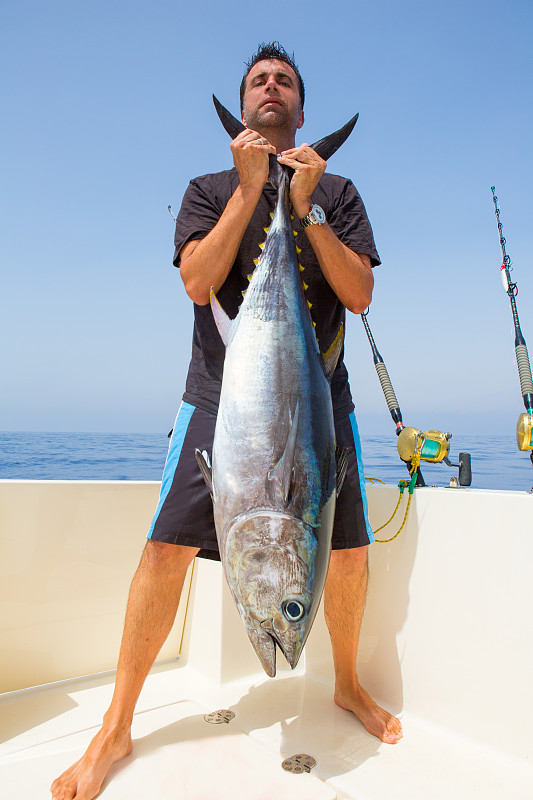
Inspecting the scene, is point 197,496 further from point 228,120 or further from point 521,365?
point 521,365

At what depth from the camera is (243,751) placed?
66.9 inches

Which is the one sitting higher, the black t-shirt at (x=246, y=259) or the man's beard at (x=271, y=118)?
the man's beard at (x=271, y=118)

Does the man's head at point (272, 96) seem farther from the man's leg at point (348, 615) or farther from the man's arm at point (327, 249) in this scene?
the man's leg at point (348, 615)

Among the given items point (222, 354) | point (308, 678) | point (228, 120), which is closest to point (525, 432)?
point (222, 354)

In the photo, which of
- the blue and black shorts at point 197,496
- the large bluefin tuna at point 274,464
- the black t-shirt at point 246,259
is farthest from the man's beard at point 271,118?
the blue and black shorts at point 197,496

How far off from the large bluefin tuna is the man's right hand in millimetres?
180

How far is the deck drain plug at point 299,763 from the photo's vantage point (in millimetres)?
1602

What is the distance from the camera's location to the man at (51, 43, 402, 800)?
1.57m

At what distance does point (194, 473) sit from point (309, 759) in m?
0.93

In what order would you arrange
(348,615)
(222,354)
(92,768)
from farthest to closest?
(348,615)
(222,354)
(92,768)

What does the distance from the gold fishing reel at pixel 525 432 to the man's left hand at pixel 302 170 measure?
1.11 metres

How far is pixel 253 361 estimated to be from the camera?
137cm

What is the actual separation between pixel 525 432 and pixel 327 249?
100 cm

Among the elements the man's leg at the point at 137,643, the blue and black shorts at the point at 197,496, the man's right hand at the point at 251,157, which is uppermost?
the man's right hand at the point at 251,157
